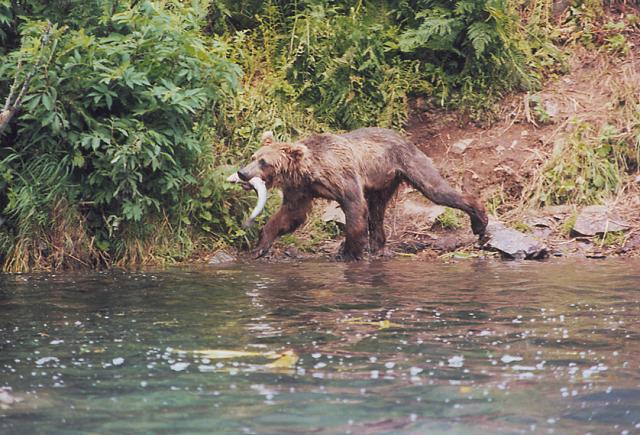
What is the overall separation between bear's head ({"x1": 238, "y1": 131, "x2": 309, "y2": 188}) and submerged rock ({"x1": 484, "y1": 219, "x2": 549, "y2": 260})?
7.09 feet

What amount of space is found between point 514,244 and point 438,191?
99 centimetres

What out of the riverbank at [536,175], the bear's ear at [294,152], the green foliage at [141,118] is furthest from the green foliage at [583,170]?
the bear's ear at [294,152]

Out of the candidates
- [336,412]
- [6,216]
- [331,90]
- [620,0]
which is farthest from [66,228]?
[620,0]

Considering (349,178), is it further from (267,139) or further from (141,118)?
(141,118)

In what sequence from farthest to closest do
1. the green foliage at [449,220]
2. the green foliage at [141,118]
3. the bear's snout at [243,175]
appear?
the green foliage at [449,220] → the bear's snout at [243,175] → the green foliage at [141,118]

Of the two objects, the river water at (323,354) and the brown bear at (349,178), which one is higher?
the brown bear at (349,178)

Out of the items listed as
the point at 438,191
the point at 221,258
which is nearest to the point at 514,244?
the point at 438,191

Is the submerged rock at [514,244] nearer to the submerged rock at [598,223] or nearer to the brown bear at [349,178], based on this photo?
the brown bear at [349,178]

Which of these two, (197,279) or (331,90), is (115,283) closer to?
(197,279)

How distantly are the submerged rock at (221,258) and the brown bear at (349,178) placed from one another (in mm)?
388

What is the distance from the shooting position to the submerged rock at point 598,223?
420 inches

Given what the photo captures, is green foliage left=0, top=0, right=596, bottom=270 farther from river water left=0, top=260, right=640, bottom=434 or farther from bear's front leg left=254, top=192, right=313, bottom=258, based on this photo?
river water left=0, top=260, right=640, bottom=434

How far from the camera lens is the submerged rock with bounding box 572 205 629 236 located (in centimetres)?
1066

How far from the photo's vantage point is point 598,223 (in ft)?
35.2
